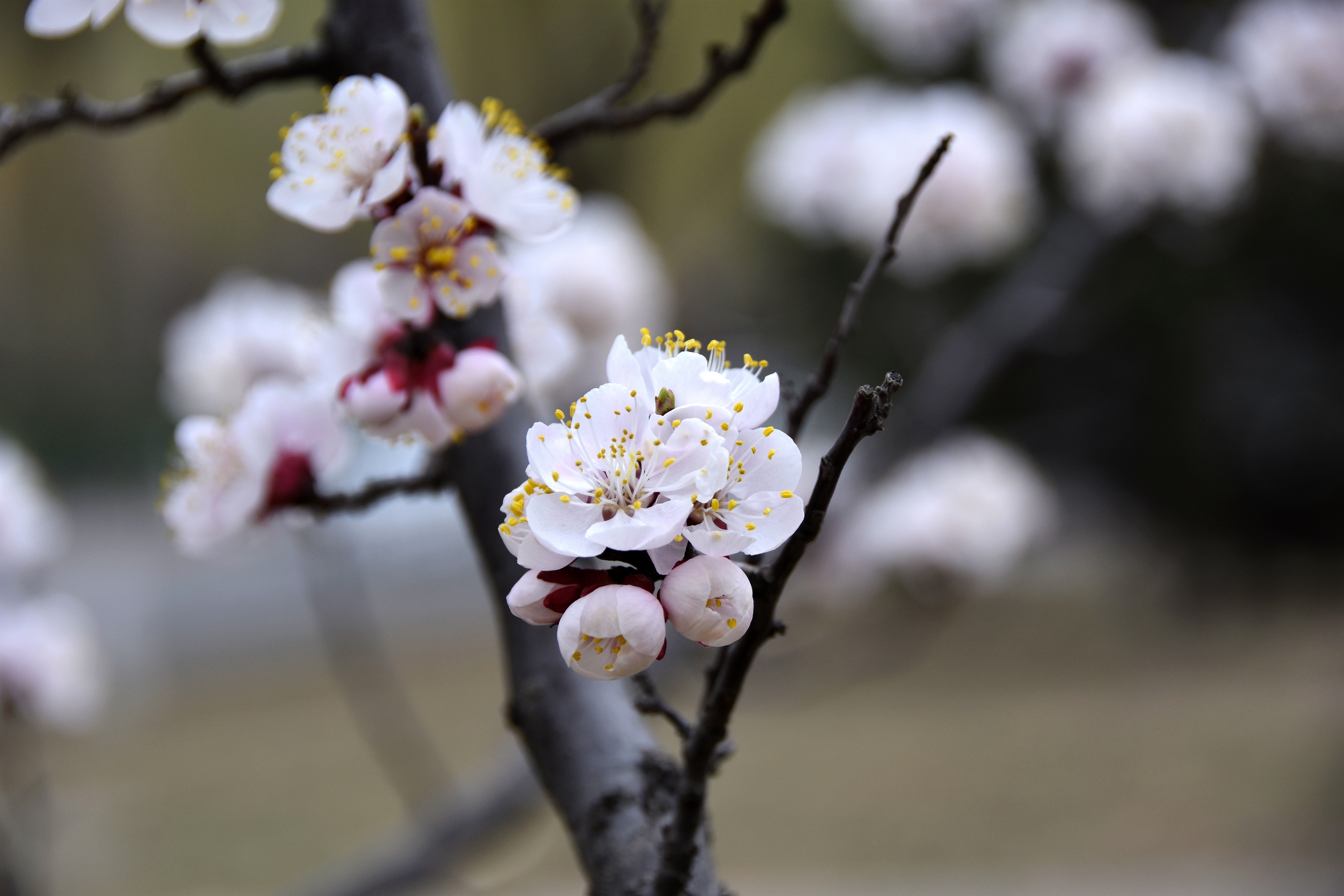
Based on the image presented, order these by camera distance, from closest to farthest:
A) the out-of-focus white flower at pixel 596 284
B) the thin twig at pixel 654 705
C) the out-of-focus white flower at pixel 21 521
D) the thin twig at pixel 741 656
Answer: the thin twig at pixel 741 656 → the thin twig at pixel 654 705 → the out-of-focus white flower at pixel 21 521 → the out-of-focus white flower at pixel 596 284

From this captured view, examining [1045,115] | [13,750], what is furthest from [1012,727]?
[13,750]

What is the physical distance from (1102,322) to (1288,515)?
1.54m

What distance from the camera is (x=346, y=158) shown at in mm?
556

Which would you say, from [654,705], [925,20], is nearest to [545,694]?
[654,705]

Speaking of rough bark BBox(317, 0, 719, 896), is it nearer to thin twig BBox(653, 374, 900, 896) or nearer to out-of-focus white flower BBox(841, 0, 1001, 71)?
thin twig BBox(653, 374, 900, 896)

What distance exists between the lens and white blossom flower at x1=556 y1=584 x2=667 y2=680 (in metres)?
0.40

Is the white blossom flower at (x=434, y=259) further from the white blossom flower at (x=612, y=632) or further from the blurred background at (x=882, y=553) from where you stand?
the blurred background at (x=882, y=553)

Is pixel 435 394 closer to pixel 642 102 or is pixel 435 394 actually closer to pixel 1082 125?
pixel 642 102

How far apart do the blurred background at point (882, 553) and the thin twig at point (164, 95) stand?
144cm

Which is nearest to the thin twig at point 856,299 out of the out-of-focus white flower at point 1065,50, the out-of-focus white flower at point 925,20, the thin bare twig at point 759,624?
the thin bare twig at point 759,624

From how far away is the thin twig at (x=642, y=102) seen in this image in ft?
2.18

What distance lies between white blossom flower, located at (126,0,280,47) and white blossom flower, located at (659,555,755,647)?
0.38 metres

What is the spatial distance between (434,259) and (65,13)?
0.76 ft

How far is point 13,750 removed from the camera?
386cm
